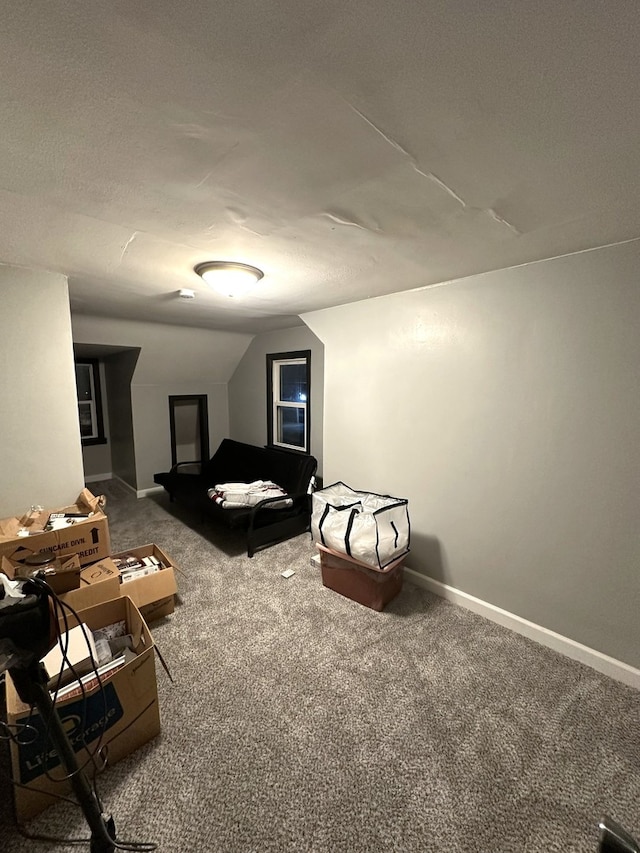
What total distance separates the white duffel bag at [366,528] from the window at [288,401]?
5.12 ft

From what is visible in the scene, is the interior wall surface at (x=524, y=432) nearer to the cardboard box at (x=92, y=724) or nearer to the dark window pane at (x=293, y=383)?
the dark window pane at (x=293, y=383)

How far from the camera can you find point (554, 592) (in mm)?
1952

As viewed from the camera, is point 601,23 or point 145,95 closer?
point 601,23

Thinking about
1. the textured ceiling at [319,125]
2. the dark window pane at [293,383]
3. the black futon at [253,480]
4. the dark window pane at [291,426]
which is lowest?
the black futon at [253,480]

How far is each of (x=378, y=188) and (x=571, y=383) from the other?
1.43 meters

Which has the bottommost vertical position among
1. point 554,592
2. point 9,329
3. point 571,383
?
point 554,592

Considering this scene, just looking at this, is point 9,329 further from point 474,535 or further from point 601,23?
point 474,535

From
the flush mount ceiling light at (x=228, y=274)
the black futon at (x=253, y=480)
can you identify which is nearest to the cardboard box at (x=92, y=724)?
the black futon at (x=253, y=480)

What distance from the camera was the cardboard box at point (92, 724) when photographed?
116 centimetres

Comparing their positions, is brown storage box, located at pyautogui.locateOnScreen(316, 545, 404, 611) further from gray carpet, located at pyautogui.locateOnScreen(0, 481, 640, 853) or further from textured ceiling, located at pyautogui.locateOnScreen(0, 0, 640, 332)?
textured ceiling, located at pyautogui.locateOnScreen(0, 0, 640, 332)

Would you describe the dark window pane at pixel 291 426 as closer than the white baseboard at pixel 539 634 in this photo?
No

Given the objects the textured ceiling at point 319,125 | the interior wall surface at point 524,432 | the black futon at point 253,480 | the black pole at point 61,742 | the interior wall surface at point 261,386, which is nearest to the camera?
the textured ceiling at point 319,125

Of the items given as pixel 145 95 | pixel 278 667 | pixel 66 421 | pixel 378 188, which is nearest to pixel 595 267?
pixel 378 188

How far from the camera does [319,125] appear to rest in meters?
0.88
